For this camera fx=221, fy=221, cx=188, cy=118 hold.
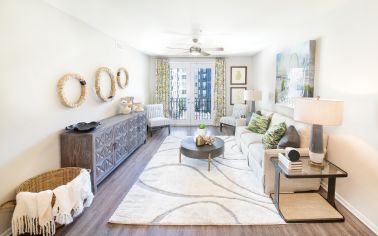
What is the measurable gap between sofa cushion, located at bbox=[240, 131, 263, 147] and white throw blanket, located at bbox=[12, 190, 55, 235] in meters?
3.22

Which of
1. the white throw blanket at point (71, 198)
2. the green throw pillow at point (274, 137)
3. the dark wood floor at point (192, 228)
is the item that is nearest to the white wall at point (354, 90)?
the dark wood floor at point (192, 228)

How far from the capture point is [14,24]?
7.85 feet

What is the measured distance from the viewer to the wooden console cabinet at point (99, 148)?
10.2 feet

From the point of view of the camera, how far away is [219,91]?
7.91m

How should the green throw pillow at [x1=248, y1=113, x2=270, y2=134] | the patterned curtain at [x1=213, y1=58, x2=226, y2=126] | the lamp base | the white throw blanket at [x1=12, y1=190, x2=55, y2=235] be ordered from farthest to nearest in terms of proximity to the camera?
1. the patterned curtain at [x1=213, y1=58, x2=226, y2=126]
2. the green throw pillow at [x1=248, y1=113, x2=270, y2=134]
3. the lamp base
4. the white throw blanket at [x1=12, y1=190, x2=55, y2=235]

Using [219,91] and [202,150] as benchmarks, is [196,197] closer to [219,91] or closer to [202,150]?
[202,150]

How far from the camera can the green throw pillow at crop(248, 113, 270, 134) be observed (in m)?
4.79

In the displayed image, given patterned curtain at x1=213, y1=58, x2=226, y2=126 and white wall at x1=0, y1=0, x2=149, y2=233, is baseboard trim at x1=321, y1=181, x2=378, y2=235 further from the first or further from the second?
patterned curtain at x1=213, y1=58, x2=226, y2=126

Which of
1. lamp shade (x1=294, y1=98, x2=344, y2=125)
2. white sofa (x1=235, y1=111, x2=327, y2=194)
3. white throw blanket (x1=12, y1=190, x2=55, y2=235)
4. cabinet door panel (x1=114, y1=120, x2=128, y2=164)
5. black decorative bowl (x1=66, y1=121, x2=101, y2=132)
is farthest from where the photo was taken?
cabinet door panel (x1=114, y1=120, x2=128, y2=164)

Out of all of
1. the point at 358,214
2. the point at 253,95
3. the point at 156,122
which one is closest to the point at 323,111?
the point at 358,214

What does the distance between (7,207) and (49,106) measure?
4.23ft

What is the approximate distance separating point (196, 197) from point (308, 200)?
1.47 metres

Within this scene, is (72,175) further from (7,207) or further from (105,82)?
(105,82)

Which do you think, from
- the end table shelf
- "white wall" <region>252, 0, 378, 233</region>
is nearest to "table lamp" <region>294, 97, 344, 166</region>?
the end table shelf
